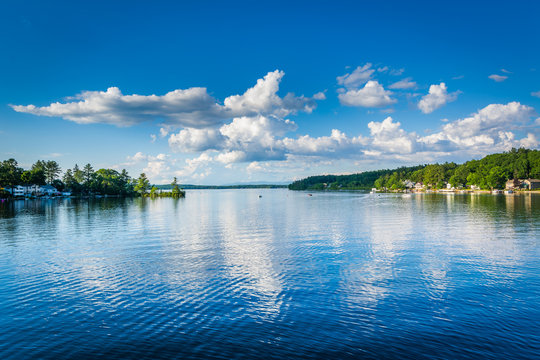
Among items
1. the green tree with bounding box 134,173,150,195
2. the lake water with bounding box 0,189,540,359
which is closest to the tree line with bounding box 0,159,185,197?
the green tree with bounding box 134,173,150,195

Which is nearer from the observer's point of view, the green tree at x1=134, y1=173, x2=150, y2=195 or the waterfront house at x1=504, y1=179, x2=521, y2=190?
the waterfront house at x1=504, y1=179, x2=521, y2=190

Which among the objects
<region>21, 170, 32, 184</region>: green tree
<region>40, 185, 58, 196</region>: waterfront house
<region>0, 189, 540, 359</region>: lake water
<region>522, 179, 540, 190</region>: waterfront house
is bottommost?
<region>0, 189, 540, 359</region>: lake water

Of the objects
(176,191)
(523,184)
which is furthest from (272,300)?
(523,184)

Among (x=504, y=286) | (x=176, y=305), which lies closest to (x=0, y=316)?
(x=176, y=305)

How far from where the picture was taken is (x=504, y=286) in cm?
1817

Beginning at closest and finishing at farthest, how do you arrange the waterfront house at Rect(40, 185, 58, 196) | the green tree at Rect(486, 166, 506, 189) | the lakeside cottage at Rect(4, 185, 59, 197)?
the lakeside cottage at Rect(4, 185, 59, 197) → the waterfront house at Rect(40, 185, 58, 196) → the green tree at Rect(486, 166, 506, 189)

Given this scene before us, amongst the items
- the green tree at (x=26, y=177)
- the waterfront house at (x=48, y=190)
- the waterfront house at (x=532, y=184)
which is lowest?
the waterfront house at (x=532, y=184)

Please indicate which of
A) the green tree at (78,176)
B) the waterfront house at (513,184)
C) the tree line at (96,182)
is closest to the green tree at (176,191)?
the tree line at (96,182)

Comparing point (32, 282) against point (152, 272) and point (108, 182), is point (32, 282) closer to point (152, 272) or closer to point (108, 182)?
point (152, 272)

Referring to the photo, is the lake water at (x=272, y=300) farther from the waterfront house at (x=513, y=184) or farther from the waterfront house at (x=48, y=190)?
the waterfront house at (x=48, y=190)

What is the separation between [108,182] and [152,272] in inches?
7320

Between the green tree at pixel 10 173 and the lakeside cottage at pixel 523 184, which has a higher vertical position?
the green tree at pixel 10 173

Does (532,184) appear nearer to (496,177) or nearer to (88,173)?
(496,177)

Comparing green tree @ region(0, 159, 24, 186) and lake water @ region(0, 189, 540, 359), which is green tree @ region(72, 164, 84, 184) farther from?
lake water @ region(0, 189, 540, 359)
